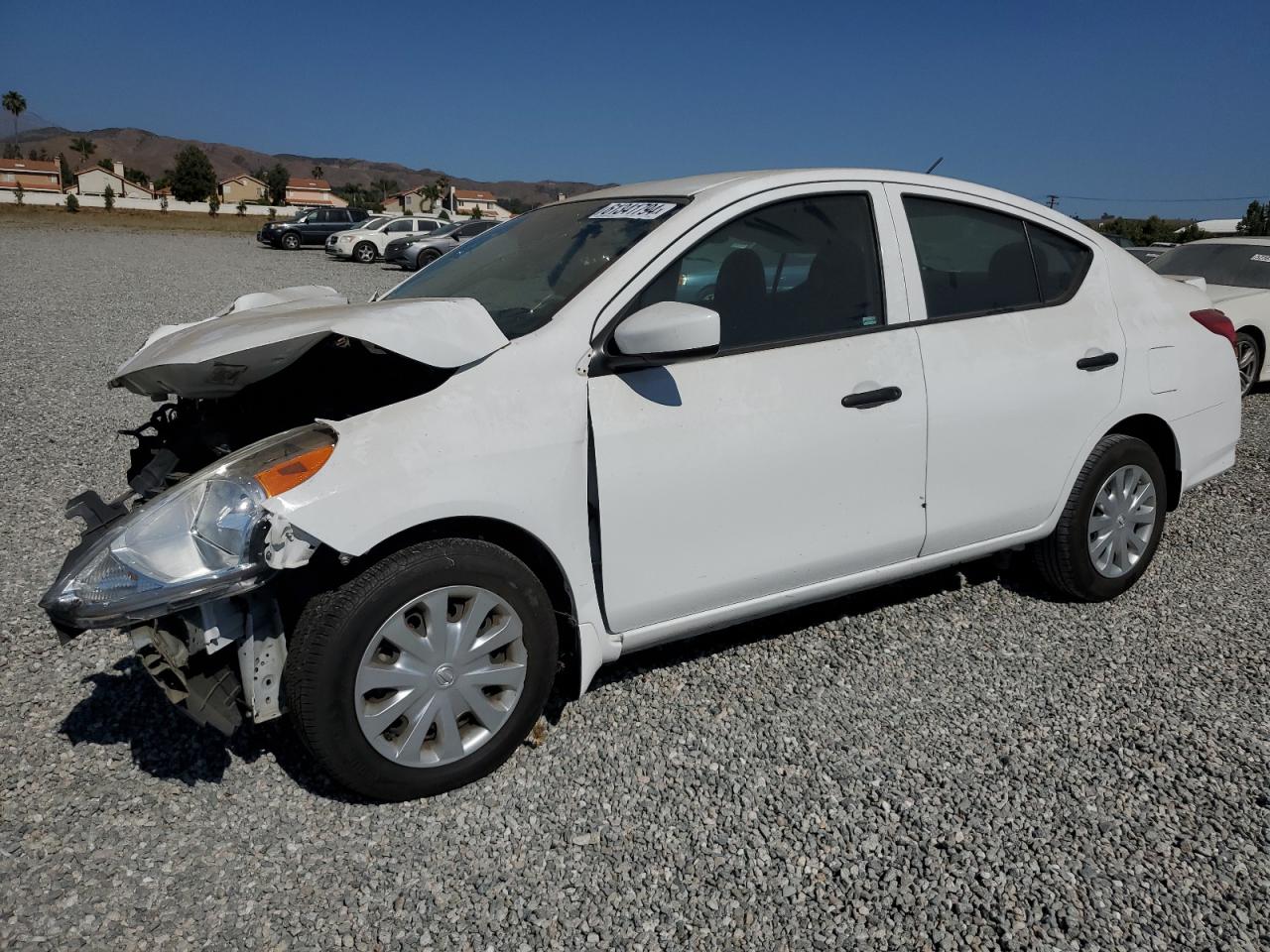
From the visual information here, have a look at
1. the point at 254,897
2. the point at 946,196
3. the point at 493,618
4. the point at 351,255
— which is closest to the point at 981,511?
the point at 946,196

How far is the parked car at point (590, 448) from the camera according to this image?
8.55 ft

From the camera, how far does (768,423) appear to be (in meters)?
3.13

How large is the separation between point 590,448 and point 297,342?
0.92 meters

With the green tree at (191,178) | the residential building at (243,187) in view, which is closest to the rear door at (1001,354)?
the green tree at (191,178)

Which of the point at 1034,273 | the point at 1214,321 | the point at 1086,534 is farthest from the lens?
the point at 1214,321

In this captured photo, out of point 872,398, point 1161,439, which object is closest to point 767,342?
point 872,398

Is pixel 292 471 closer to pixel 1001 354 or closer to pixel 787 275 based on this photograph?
pixel 787 275

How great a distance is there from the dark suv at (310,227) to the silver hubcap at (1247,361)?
3229 centimetres

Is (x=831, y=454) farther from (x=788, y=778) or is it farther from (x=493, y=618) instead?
(x=493, y=618)

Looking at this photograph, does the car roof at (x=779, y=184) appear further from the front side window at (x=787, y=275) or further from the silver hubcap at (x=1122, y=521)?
the silver hubcap at (x=1122, y=521)

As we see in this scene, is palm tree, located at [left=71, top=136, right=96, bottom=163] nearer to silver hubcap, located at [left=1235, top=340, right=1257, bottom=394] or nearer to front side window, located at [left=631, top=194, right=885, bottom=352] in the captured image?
silver hubcap, located at [left=1235, top=340, right=1257, bottom=394]

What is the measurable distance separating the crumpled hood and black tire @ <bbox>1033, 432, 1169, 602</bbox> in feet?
8.44

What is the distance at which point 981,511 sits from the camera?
3.75 metres

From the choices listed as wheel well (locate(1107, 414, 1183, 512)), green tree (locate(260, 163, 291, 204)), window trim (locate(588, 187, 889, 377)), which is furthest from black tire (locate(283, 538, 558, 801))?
green tree (locate(260, 163, 291, 204))
